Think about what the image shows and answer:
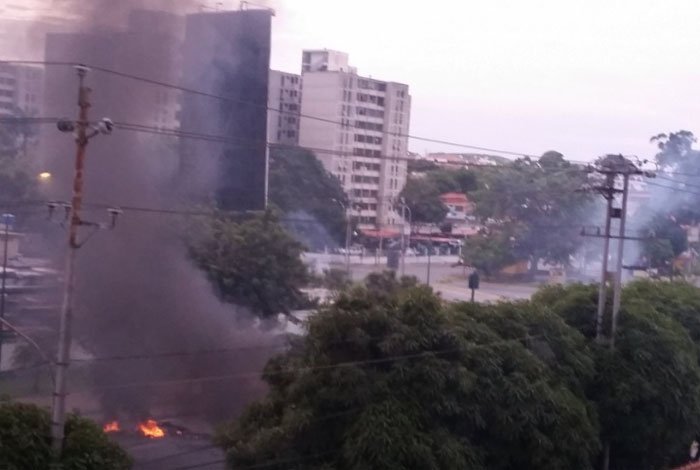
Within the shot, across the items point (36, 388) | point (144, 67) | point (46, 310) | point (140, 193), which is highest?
point (144, 67)

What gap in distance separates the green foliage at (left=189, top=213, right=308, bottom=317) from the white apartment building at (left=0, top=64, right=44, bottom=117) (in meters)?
4.49

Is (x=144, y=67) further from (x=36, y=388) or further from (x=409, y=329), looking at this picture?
(x=409, y=329)

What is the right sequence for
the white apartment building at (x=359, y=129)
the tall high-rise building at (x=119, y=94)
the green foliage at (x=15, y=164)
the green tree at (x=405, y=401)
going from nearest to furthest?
the green tree at (x=405, y=401) < the tall high-rise building at (x=119, y=94) < the green foliage at (x=15, y=164) < the white apartment building at (x=359, y=129)

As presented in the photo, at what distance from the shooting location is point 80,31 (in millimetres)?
22141

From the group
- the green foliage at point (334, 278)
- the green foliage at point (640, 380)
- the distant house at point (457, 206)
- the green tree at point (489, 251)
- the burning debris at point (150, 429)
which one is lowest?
the burning debris at point (150, 429)

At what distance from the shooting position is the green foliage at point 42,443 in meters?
11.7

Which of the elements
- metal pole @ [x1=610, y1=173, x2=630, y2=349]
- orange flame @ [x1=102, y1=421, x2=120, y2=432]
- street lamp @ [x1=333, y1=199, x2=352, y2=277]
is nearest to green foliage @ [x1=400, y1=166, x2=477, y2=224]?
street lamp @ [x1=333, y1=199, x2=352, y2=277]

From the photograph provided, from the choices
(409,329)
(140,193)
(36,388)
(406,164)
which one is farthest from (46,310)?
(406,164)

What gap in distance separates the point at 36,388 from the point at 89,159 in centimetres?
469

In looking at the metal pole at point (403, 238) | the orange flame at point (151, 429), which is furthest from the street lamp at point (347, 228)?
the orange flame at point (151, 429)

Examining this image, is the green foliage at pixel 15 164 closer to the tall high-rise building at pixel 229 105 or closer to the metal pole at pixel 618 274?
the tall high-rise building at pixel 229 105

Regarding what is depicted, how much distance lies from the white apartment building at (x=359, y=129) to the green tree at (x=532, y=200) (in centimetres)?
280

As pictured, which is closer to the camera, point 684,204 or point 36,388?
point 36,388

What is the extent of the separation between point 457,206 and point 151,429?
15.3m
